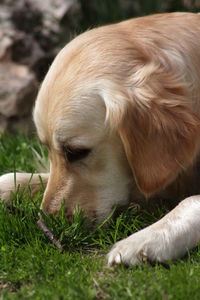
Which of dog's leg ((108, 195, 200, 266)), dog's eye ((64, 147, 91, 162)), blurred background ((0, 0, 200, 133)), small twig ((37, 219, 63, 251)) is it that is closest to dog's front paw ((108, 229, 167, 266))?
dog's leg ((108, 195, 200, 266))

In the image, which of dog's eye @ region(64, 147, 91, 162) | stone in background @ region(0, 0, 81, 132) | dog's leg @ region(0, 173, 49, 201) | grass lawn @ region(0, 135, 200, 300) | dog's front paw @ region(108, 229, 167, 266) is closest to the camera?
grass lawn @ region(0, 135, 200, 300)

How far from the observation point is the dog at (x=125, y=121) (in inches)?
127

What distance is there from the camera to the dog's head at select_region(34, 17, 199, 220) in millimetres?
3232

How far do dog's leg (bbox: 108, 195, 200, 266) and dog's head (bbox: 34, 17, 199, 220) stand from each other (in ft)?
0.73

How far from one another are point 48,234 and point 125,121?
70 cm

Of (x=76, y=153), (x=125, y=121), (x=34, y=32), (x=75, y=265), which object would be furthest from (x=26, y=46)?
(x=75, y=265)

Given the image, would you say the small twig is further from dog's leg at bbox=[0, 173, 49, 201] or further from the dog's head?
dog's leg at bbox=[0, 173, 49, 201]

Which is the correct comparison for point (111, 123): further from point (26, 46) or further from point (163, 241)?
point (26, 46)

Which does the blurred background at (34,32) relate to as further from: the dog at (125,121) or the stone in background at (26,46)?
the dog at (125,121)

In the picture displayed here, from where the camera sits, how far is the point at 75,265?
2.98 m

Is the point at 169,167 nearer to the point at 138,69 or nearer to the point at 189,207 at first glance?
the point at 189,207

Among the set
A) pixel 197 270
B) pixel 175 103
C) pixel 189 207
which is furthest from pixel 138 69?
pixel 197 270

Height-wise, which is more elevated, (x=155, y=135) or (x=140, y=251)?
(x=155, y=135)

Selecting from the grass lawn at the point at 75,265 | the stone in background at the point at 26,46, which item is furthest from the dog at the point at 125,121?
the stone in background at the point at 26,46
